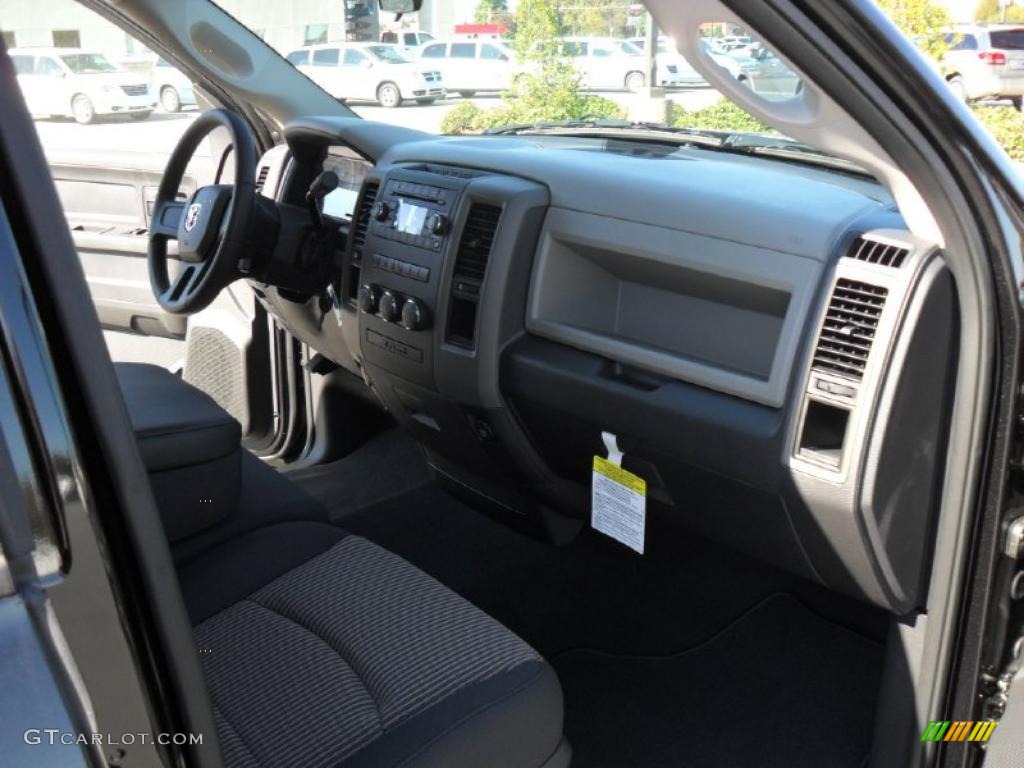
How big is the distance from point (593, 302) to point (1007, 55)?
38.3ft

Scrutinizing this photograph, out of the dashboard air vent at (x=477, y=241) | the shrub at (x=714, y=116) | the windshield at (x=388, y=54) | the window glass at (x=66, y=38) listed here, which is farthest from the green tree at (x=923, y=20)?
the dashboard air vent at (x=477, y=241)

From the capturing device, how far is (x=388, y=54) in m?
5.06

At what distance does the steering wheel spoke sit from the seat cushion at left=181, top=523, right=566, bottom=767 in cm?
109

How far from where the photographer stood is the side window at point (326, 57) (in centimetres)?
373

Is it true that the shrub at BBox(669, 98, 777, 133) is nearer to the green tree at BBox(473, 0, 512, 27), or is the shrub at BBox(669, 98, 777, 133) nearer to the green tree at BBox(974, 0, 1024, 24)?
the green tree at BBox(473, 0, 512, 27)

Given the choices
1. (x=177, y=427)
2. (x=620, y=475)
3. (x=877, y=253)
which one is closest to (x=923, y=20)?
(x=620, y=475)

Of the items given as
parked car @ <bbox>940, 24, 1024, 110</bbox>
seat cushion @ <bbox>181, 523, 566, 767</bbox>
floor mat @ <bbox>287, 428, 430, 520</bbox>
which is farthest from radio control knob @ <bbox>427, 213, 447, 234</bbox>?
parked car @ <bbox>940, 24, 1024, 110</bbox>

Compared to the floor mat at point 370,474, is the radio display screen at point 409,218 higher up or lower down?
higher up

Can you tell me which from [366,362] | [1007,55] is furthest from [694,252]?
[1007,55]

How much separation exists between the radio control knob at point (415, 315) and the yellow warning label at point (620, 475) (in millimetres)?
432

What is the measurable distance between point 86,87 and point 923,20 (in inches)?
238

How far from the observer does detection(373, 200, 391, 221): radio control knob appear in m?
2.24

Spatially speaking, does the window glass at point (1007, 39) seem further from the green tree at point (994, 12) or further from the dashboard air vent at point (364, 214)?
the dashboard air vent at point (364, 214)

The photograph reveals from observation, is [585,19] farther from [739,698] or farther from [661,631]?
[739,698]
